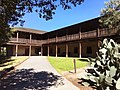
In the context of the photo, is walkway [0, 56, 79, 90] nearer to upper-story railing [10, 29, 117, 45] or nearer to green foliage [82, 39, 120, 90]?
green foliage [82, 39, 120, 90]

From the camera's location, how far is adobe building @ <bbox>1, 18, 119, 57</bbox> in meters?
31.7

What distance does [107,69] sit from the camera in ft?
11.3

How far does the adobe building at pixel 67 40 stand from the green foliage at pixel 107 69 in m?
22.5

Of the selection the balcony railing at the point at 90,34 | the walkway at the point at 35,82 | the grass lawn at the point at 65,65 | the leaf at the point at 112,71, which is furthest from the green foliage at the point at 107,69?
the balcony railing at the point at 90,34

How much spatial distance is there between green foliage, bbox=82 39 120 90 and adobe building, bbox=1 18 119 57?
22459 mm

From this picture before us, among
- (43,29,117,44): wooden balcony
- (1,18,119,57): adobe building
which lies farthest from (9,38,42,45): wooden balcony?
Result: (43,29,117,44): wooden balcony

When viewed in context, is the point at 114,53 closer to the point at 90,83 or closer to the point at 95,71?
the point at 95,71

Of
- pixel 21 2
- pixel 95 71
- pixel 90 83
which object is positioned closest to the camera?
pixel 95 71

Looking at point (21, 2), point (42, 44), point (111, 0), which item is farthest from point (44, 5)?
point (42, 44)

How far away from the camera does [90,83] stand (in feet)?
13.0

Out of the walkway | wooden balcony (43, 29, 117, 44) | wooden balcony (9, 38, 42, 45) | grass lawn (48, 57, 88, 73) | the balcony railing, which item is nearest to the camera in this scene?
the walkway

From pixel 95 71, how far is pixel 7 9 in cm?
873

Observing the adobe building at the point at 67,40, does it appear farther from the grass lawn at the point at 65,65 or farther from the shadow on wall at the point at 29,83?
the shadow on wall at the point at 29,83

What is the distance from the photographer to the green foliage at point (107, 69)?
10.8 feet
